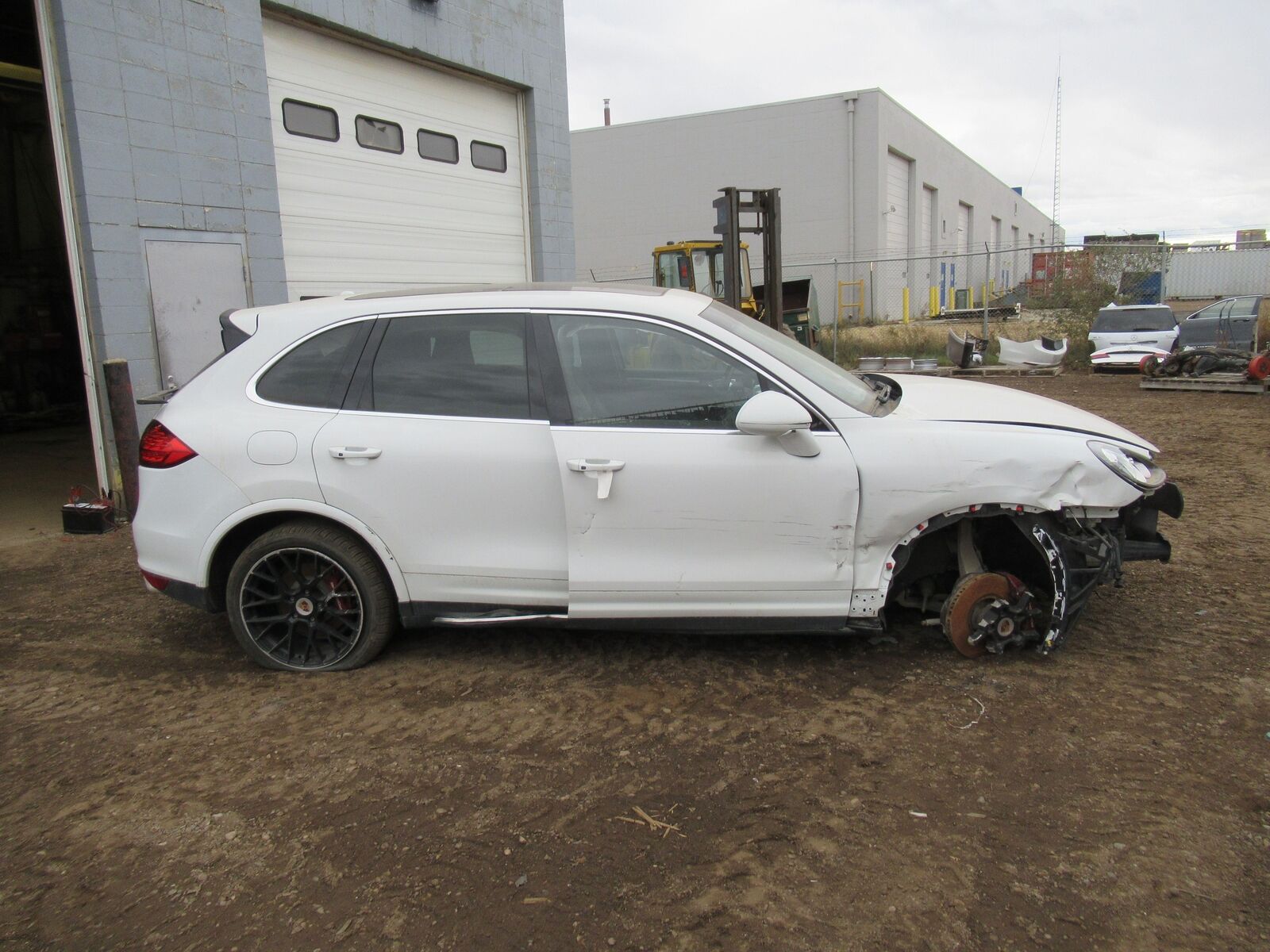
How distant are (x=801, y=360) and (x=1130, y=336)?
16.4 meters

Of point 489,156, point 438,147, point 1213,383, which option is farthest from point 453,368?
point 1213,383

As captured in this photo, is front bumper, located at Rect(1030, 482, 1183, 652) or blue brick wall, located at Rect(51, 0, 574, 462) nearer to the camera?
front bumper, located at Rect(1030, 482, 1183, 652)

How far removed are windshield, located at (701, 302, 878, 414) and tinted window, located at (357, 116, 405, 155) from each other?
6.08 metres


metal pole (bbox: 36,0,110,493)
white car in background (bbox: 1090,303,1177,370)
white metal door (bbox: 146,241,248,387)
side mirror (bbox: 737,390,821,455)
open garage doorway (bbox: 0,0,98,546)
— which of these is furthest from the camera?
white car in background (bbox: 1090,303,1177,370)

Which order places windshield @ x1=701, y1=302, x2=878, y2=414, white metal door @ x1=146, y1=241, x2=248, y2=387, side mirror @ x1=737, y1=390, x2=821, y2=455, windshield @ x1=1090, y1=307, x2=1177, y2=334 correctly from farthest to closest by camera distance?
windshield @ x1=1090, y1=307, x2=1177, y2=334 < white metal door @ x1=146, y1=241, x2=248, y2=387 < windshield @ x1=701, y1=302, x2=878, y2=414 < side mirror @ x1=737, y1=390, x2=821, y2=455

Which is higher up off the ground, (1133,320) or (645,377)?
(1133,320)

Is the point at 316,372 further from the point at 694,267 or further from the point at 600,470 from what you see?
the point at 694,267

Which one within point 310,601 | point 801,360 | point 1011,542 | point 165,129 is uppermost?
point 165,129

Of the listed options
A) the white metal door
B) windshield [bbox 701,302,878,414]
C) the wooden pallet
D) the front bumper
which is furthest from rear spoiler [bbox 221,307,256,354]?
the wooden pallet

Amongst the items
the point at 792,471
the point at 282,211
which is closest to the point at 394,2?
the point at 282,211

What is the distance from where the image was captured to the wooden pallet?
13373mm

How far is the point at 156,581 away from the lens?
4.08 metres

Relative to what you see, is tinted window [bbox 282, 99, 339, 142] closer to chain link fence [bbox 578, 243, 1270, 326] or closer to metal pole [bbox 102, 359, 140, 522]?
metal pole [bbox 102, 359, 140, 522]

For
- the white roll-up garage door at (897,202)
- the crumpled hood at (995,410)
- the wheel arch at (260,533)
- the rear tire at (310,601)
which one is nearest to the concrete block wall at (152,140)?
the wheel arch at (260,533)
